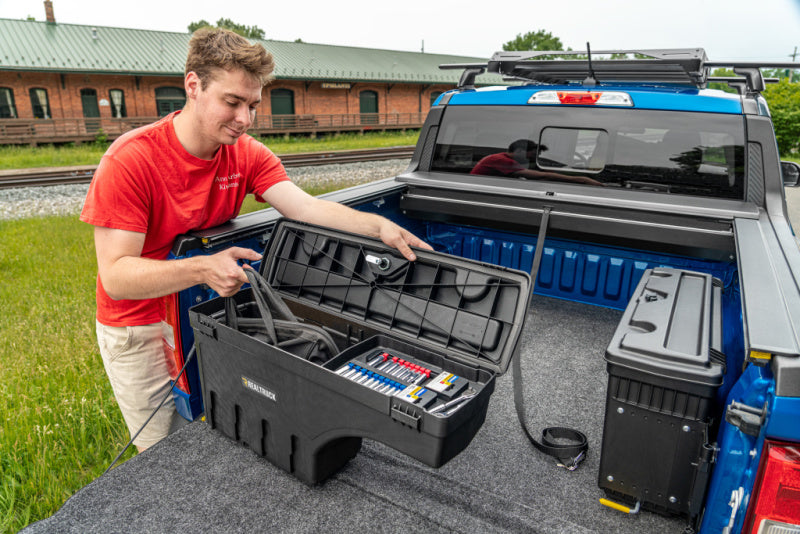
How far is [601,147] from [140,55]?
29126 mm

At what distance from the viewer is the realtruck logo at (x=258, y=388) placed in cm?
182

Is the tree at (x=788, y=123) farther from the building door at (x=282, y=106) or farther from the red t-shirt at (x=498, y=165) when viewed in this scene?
the building door at (x=282, y=106)

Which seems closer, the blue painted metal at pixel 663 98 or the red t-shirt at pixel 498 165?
the blue painted metal at pixel 663 98

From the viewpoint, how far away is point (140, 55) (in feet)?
87.4

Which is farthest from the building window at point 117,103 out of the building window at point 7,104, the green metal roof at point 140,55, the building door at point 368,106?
the building door at point 368,106

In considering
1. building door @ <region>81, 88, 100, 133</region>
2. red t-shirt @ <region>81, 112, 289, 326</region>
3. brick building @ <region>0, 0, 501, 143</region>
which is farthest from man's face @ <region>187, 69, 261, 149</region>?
building door @ <region>81, 88, 100, 133</region>


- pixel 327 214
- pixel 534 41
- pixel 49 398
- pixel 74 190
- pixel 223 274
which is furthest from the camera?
pixel 534 41

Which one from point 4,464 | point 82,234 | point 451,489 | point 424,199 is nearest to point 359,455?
point 451,489

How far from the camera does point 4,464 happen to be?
312 cm

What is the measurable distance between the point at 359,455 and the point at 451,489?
1.19 feet

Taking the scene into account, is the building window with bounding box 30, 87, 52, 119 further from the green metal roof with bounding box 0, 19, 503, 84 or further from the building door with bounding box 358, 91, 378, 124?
the building door with bounding box 358, 91, 378, 124

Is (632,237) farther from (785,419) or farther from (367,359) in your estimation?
(785,419)

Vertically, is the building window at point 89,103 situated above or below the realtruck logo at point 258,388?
above

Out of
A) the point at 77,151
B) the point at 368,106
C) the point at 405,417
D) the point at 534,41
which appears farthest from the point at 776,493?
the point at 534,41
